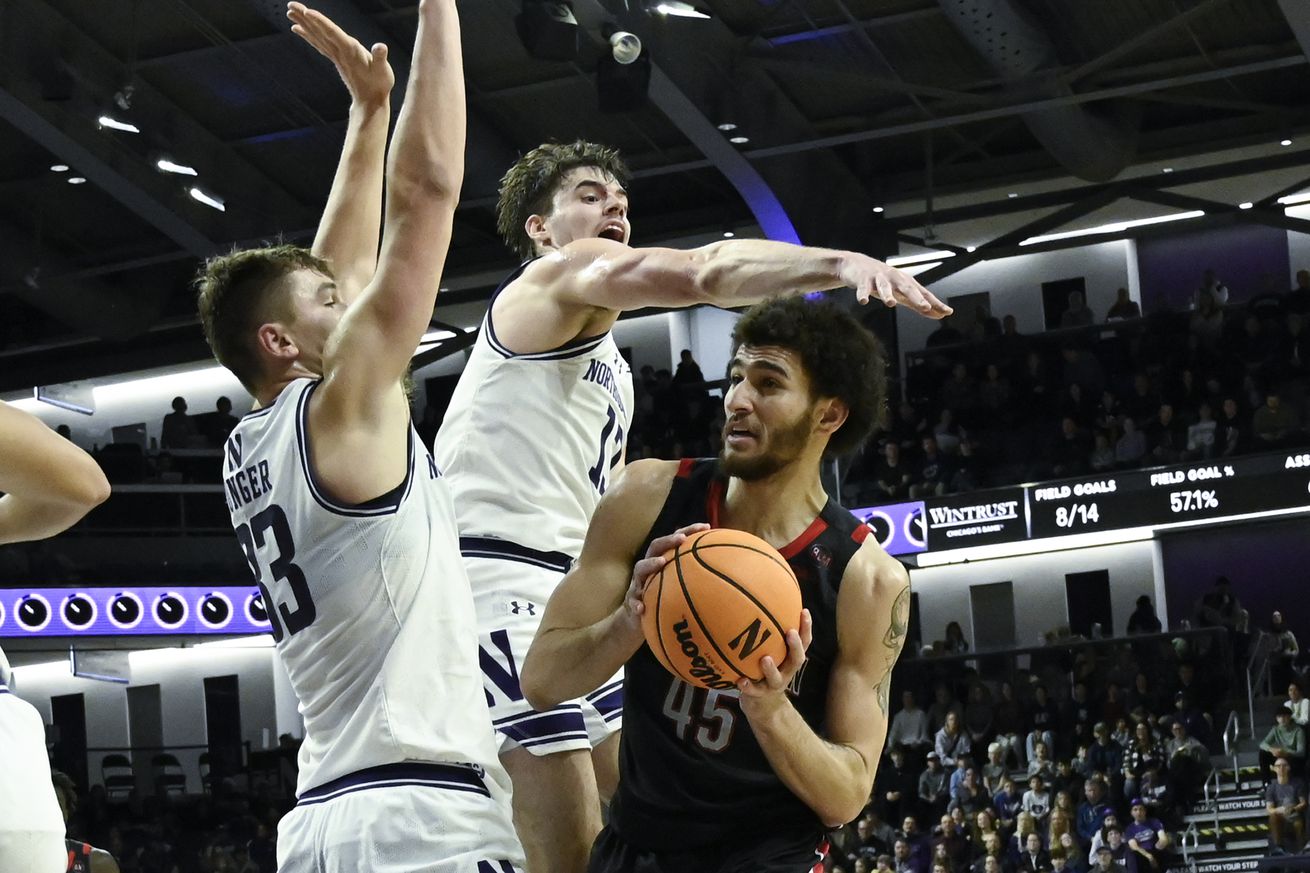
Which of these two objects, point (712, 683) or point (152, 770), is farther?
point (152, 770)

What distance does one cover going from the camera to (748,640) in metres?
3.83

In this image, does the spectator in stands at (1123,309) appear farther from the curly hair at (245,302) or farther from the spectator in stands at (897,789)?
the curly hair at (245,302)

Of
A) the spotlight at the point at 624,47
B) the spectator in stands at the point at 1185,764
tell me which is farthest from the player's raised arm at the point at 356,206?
the spectator in stands at the point at 1185,764

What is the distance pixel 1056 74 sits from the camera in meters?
21.7

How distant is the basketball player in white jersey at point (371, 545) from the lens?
390 centimetres

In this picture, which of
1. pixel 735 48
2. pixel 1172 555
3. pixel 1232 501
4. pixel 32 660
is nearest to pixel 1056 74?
pixel 735 48

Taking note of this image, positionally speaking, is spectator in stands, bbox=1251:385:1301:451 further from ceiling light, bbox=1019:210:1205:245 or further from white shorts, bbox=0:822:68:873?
white shorts, bbox=0:822:68:873

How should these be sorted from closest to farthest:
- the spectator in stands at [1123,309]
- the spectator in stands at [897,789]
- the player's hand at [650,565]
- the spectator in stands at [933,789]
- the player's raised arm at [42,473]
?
the player's raised arm at [42,473]
the player's hand at [650,565]
the spectator in stands at [933,789]
the spectator in stands at [897,789]
the spectator in stands at [1123,309]

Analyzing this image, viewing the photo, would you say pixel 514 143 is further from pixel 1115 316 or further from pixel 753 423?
pixel 753 423

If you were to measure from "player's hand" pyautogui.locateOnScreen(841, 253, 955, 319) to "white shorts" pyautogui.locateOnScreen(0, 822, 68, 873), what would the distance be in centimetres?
200

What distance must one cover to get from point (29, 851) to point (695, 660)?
140 cm

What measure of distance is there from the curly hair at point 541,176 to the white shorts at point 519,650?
1301 millimetres

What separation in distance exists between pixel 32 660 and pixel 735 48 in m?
17.7

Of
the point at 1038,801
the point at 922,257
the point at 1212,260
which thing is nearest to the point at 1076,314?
the point at 922,257
